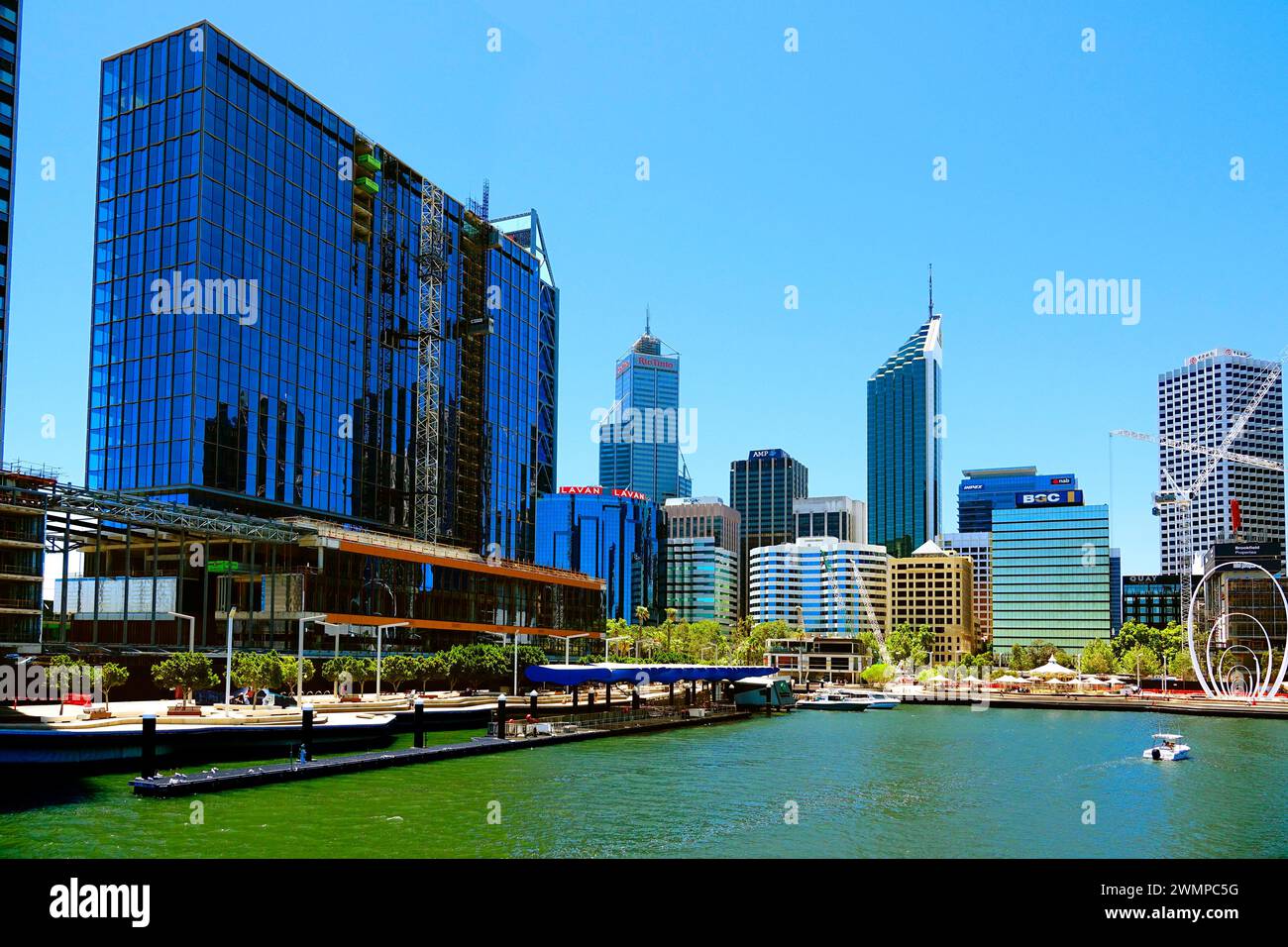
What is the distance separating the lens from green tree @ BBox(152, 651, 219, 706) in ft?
300

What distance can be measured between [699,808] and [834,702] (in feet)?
383

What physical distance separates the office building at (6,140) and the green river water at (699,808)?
74458 millimetres

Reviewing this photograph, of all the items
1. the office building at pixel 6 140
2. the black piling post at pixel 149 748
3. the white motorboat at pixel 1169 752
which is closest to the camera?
the black piling post at pixel 149 748

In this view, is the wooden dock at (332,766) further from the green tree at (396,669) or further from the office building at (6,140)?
the office building at (6,140)

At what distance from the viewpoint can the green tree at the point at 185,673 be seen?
91438 mm

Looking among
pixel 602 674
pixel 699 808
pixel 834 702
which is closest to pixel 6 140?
pixel 602 674

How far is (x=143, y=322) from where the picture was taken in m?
142

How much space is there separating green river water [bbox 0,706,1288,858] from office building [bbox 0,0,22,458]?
7446 cm

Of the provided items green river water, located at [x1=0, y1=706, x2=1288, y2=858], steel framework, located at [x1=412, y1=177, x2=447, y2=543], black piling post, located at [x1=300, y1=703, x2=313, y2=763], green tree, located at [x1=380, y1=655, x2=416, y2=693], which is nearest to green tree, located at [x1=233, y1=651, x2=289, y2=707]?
green tree, located at [x1=380, y1=655, x2=416, y2=693]

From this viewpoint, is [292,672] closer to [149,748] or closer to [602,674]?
[602,674]

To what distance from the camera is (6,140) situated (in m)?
125

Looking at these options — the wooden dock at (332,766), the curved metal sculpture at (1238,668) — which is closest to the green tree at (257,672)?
the wooden dock at (332,766)
